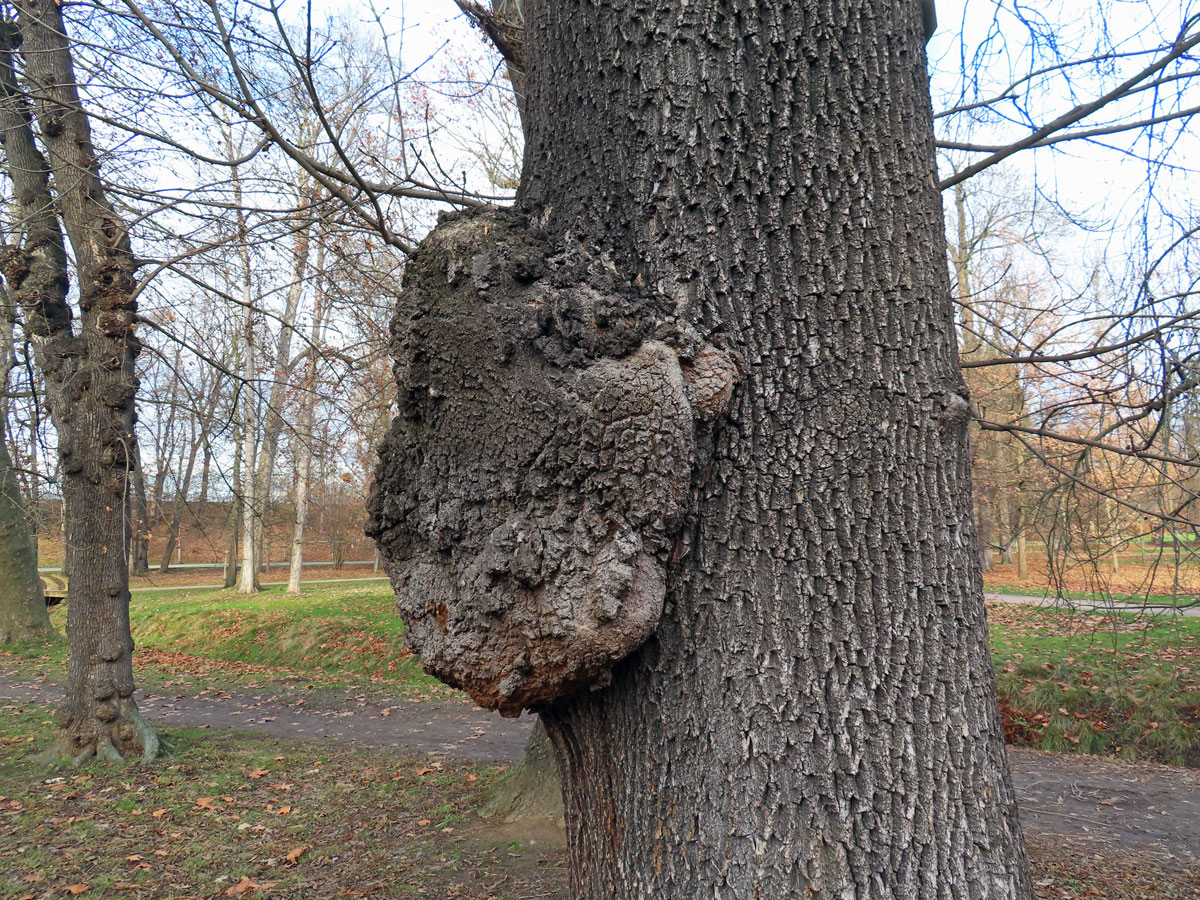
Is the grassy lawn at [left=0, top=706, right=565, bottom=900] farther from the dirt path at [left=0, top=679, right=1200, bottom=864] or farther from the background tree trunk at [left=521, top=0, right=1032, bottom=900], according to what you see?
the background tree trunk at [left=521, top=0, right=1032, bottom=900]

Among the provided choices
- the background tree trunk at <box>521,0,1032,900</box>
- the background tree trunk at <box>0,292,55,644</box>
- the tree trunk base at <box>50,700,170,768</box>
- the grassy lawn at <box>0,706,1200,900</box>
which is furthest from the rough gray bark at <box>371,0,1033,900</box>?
the background tree trunk at <box>0,292,55,644</box>

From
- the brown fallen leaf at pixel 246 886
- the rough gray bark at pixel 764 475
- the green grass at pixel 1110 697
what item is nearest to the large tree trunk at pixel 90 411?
the brown fallen leaf at pixel 246 886

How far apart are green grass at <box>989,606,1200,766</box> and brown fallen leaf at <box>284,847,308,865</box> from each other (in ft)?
19.1

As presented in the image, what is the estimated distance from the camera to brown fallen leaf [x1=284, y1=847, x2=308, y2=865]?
4109 millimetres

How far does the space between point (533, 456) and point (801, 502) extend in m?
0.58

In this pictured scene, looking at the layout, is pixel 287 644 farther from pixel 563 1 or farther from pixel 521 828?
pixel 563 1

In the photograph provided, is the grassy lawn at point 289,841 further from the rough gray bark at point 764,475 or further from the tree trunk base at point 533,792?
the rough gray bark at point 764,475

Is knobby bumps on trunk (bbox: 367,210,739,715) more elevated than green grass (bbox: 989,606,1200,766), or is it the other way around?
knobby bumps on trunk (bbox: 367,210,739,715)

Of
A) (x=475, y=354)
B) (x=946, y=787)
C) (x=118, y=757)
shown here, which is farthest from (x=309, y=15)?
(x=118, y=757)

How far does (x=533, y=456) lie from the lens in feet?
5.26

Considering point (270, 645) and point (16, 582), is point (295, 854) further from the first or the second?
point (16, 582)

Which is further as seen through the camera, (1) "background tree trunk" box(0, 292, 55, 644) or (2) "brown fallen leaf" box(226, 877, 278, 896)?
(1) "background tree trunk" box(0, 292, 55, 644)

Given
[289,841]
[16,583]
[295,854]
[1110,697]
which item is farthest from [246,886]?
[16,583]

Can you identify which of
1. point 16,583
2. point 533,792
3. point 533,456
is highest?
point 533,456
